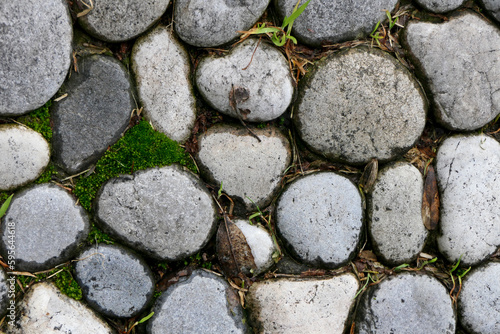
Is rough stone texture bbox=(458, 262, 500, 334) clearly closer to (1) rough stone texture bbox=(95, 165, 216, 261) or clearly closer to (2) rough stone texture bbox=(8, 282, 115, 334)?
(1) rough stone texture bbox=(95, 165, 216, 261)

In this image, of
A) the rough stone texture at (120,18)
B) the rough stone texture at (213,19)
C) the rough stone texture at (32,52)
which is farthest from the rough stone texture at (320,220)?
the rough stone texture at (32,52)

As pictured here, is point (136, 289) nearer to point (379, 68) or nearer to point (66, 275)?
point (66, 275)

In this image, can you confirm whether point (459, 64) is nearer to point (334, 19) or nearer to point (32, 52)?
point (334, 19)

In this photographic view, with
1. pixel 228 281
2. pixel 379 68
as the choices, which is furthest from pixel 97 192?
pixel 379 68

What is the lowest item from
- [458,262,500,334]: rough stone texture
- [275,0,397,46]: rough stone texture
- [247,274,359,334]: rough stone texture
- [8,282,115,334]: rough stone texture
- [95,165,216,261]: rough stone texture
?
[458,262,500,334]: rough stone texture

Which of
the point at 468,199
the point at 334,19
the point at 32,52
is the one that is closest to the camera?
the point at 32,52

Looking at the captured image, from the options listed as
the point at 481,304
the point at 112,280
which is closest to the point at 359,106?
the point at 481,304

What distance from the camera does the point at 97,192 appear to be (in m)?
1.81

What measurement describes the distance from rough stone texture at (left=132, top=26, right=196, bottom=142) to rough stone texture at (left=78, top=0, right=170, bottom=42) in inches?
2.6

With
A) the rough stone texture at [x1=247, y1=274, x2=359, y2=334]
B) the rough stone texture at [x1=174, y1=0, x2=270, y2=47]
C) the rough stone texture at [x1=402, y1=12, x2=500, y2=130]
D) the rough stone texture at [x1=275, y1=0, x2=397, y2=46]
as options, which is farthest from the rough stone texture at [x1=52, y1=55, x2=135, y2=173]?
the rough stone texture at [x1=402, y1=12, x2=500, y2=130]

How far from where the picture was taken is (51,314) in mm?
1729

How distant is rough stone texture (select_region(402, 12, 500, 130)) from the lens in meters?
1.94

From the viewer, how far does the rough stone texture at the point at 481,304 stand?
2031 mm

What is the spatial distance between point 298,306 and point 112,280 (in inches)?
35.3
